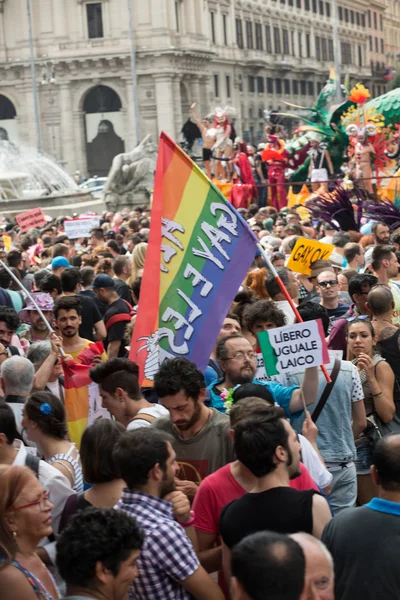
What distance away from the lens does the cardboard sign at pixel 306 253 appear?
29.5ft

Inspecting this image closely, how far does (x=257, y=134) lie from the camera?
75750mm

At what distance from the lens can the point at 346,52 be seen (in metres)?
94.8

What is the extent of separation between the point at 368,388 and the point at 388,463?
85.0 inches

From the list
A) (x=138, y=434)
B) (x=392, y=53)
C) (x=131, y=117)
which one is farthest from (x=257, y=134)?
(x=138, y=434)

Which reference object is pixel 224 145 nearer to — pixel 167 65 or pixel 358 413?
pixel 358 413

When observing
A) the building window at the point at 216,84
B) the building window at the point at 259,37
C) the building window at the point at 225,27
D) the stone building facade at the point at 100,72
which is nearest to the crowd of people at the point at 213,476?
the stone building facade at the point at 100,72

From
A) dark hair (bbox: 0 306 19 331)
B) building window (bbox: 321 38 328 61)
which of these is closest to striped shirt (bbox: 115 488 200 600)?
dark hair (bbox: 0 306 19 331)

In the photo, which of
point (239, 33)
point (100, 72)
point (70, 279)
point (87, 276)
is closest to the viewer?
point (70, 279)

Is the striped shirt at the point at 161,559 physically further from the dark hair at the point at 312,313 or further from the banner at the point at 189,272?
the dark hair at the point at 312,313

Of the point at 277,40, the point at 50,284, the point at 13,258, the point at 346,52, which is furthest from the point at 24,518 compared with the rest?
the point at 346,52

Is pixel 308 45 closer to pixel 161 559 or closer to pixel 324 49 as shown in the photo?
pixel 324 49

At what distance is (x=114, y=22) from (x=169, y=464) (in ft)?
201

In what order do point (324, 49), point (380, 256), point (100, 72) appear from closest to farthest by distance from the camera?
point (380, 256)
point (100, 72)
point (324, 49)

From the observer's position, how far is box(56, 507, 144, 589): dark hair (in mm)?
3684
